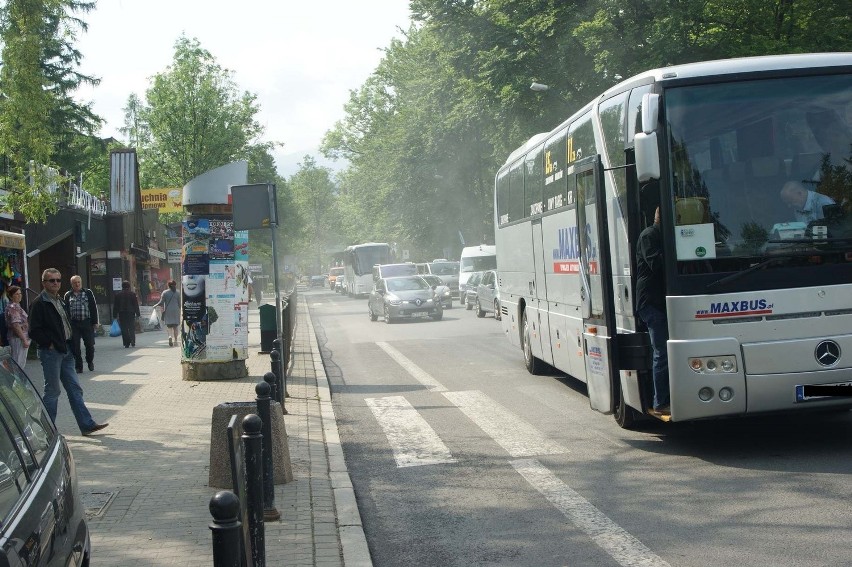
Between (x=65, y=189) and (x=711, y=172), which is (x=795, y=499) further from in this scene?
(x=65, y=189)

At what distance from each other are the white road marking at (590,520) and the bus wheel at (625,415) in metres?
1.45

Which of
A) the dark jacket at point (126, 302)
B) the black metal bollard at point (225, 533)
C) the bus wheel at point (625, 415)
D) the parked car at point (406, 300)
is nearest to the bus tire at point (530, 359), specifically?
the bus wheel at point (625, 415)

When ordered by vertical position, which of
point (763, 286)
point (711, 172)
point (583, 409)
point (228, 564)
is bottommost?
point (583, 409)

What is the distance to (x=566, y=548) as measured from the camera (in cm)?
601

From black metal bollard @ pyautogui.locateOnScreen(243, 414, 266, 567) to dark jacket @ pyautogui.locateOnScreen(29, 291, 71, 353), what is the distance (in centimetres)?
562

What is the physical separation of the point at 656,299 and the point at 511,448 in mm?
2171

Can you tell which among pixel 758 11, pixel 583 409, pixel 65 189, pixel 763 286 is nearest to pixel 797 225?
pixel 763 286

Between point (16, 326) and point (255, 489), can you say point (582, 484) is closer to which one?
point (255, 489)

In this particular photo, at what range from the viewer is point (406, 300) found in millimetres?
32688

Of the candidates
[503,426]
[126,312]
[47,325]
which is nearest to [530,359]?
[503,426]

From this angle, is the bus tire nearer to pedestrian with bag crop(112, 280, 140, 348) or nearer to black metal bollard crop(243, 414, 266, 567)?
black metal bollard crop(243, 414, 266, 567)

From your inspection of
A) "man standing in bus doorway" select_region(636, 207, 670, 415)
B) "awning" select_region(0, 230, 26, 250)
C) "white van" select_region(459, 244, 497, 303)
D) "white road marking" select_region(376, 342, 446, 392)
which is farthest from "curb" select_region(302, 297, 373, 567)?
"white van" select_region(459, 244, 497, 303)

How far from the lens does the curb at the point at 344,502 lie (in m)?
6.11

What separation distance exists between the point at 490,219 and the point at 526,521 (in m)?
52.0
